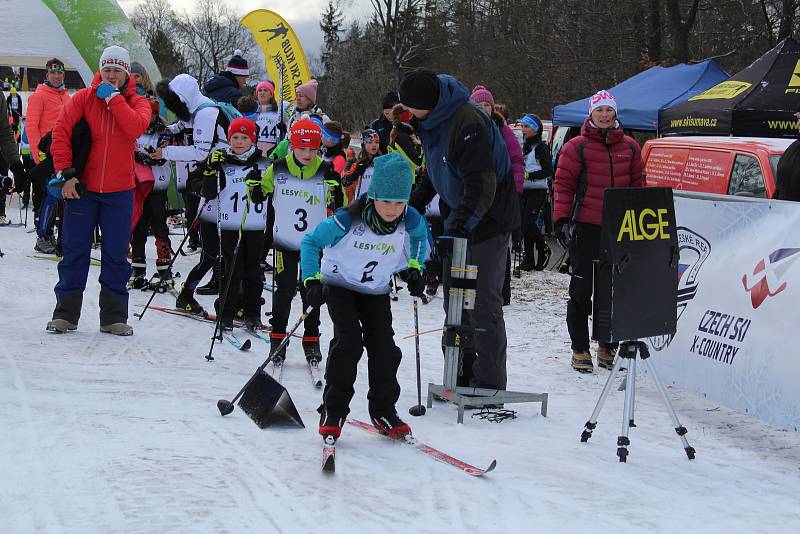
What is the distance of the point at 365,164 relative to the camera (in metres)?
10.2

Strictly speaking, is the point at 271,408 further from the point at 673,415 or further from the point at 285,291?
the point at 673,415

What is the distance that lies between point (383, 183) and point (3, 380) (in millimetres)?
2968

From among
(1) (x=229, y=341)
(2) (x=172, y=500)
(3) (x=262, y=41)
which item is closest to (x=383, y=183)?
(2) (x=172, y=500)

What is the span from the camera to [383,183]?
4.79m

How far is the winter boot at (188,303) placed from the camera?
8.59 m

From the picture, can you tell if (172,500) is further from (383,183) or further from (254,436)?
(383,183)

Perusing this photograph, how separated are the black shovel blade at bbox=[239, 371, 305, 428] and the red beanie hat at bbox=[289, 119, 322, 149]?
6.87ft

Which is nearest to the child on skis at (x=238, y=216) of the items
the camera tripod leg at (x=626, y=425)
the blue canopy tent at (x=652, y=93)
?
the camera tripod leg at (x=626, y=425)

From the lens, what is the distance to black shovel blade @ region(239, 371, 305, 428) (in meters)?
5.27

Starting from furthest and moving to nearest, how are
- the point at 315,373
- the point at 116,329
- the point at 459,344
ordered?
the point at 116,329, the point at 315,373, the point at 459,344

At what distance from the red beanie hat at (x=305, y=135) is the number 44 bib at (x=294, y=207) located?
0.82 feet

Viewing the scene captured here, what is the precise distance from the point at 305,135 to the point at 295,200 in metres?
0.49

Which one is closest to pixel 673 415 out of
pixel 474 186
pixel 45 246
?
pixel 474 186

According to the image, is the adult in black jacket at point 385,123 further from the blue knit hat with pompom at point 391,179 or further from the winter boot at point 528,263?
the blue knit hat with pompom at point 391,179
